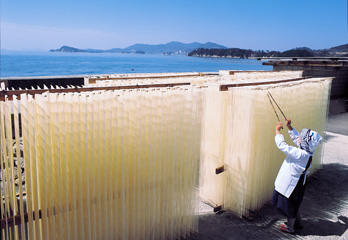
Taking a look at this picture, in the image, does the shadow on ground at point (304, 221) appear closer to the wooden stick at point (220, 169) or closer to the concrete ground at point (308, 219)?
the concrete ground at point (308, 219)

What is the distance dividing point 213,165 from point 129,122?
2454mm

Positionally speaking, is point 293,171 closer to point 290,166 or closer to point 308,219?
point 290,166

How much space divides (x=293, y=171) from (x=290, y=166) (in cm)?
9

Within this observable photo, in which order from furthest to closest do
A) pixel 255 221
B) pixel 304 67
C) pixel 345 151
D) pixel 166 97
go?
1. pixel 304 67
2. pixel 345 151
3. pixel 255 221
4. pixel 166 97

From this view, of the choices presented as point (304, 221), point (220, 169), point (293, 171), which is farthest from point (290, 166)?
point (304, 221)

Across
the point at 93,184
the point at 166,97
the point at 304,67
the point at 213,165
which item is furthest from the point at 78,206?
the point at 304,67

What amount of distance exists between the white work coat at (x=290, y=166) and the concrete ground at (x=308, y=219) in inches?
35.0

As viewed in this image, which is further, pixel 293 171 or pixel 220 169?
pixel 220 169

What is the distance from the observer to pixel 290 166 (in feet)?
15.3

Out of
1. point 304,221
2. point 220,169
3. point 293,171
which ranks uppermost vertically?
point 293,171

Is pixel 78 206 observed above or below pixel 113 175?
below

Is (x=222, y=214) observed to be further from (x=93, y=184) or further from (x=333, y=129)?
(x=333, y=129)

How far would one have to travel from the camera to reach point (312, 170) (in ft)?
25.1

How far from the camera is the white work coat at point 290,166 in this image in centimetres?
448
